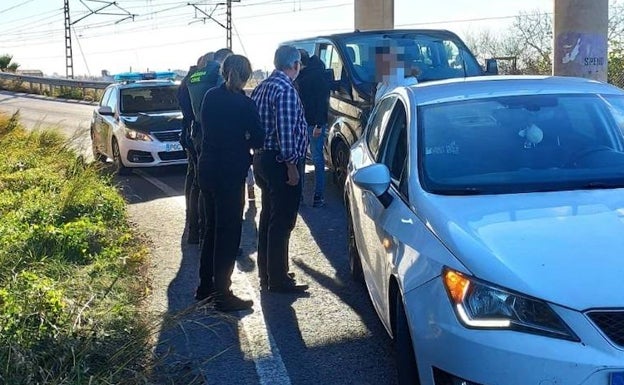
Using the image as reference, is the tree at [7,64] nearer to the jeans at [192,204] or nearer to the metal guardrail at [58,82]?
the metal guardrail at [58,82]

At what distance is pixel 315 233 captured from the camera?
800 centimetres

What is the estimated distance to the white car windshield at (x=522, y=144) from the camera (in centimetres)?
397

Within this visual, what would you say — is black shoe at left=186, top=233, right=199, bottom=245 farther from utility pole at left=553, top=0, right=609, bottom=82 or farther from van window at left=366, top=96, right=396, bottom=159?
utility pole at left=553, top=0, right=609, bottom=82

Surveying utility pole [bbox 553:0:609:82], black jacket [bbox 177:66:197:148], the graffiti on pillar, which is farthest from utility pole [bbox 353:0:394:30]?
black jacket [bbox 177:66:197:148]

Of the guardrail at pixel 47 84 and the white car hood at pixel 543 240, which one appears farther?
the guardrail at pixel 47 84

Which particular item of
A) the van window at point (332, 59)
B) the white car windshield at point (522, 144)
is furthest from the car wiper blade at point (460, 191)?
the van window at point (332, 59)

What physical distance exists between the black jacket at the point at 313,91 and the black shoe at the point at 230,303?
354cm

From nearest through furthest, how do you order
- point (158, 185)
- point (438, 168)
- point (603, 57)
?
point (438, 168) → point (158, 185) → point (603, 57)

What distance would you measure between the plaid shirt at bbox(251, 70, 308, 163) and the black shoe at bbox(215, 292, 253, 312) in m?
1.09

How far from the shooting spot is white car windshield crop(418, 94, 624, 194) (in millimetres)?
3967

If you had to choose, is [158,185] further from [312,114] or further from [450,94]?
[450,94]

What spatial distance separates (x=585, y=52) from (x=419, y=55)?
6.55 m

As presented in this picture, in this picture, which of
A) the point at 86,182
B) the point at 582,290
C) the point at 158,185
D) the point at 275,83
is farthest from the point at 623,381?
the point at 158,185

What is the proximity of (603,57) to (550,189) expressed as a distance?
478 inches
